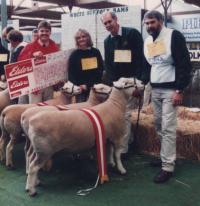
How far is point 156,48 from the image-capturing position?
4461 mm

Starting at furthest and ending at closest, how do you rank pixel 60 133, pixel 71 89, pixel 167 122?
pixel 71 89, pixel 167 122, pixel 60 133

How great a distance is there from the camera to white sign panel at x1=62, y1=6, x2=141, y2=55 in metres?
7.77

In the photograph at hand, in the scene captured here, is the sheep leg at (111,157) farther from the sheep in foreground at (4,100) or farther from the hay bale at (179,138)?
the sheep in foreground at (4,100)

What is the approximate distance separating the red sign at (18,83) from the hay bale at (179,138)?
6.08 ft

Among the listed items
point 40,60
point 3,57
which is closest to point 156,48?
point 40,60

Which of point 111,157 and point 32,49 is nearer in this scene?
point 111,157

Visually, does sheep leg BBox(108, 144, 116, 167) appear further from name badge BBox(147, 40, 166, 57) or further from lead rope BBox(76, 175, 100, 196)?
name badge BBox(147, 40, 166, 57)

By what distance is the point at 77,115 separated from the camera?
437cm

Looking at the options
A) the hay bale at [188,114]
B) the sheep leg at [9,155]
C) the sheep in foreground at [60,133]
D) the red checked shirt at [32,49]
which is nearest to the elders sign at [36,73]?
the red checked shirt at [32,49]

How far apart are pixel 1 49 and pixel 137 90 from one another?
3.22 m

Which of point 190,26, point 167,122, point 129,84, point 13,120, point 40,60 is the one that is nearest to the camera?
point 167,122

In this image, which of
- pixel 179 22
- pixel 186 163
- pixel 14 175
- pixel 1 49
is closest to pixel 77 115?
pixel 14 175

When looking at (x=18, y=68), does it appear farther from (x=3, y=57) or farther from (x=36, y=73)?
(x=3, y=57)

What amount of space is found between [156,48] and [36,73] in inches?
72.6
